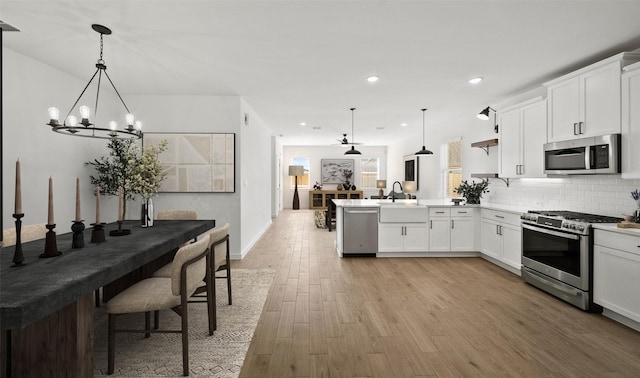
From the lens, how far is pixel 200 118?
17.0ft

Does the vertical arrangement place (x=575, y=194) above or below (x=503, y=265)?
above

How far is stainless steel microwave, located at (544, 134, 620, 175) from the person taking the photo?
10.3ft

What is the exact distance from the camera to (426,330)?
2.82 meters

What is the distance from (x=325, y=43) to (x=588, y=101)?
109 inches

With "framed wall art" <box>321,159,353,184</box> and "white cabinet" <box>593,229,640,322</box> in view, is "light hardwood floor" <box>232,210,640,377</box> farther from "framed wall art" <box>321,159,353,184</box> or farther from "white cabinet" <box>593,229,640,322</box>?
"framed wall art" <box>321,159,353,184</box>

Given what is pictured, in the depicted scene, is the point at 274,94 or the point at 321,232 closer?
the point at 274,94

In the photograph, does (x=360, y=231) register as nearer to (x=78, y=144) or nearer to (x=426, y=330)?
(x=426, y=330)

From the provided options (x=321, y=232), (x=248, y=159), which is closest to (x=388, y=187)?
(x=321, y=232)

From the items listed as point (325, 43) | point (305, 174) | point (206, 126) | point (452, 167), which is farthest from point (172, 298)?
point (305, 174)

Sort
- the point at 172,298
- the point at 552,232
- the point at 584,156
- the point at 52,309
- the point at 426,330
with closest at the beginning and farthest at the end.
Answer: the point at 52,309
the point at 172,298
the point at 426,330
the point at 584,156
the point at 552,232

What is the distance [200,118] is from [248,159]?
109 cm

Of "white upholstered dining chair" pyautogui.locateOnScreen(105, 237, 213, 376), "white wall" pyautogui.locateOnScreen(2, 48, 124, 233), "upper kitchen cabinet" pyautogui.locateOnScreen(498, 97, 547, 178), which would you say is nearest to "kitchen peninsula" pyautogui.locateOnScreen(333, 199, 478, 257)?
"upper kitchen cabinet" pyautogui.locateOnScreen(498, 97, 547, 178)

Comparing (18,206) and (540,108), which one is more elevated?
(540,108)

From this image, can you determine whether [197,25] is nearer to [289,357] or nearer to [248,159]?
[289,357]
